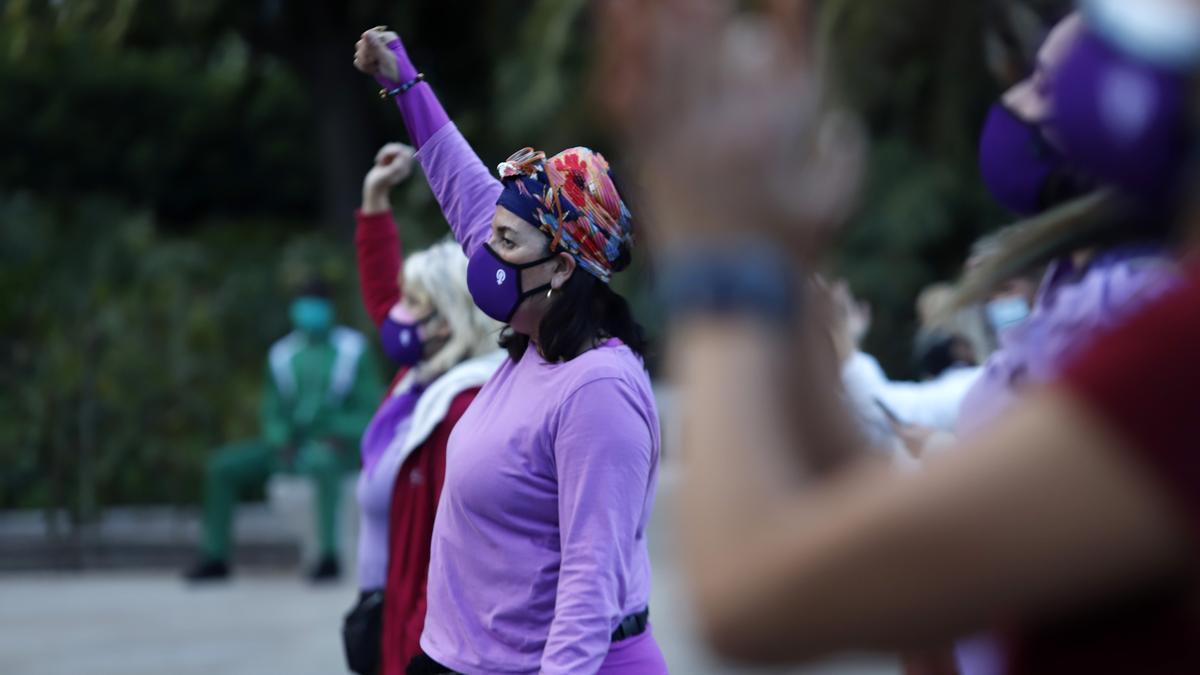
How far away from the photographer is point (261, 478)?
10969mm

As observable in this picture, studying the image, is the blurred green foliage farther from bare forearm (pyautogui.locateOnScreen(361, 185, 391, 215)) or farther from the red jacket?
the red jacket

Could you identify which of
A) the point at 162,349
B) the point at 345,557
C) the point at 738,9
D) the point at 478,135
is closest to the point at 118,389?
the point at 162,349

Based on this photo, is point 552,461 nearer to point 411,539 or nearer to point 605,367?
point 605,367

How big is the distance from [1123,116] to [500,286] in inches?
86.4

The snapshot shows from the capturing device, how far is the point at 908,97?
13.3 m

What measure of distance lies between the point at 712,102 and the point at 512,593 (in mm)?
2096

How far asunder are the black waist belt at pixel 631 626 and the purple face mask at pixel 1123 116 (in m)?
2.06

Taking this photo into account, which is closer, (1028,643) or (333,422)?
(1028,643)

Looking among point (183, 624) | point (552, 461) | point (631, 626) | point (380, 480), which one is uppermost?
point (380, 480)

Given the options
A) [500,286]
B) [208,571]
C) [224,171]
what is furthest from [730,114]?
[224,171]

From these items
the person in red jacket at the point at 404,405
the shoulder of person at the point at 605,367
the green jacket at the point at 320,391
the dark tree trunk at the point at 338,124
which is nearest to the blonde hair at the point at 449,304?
the person in red jacket at the point at 404,405

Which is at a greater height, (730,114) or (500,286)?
(500,286)

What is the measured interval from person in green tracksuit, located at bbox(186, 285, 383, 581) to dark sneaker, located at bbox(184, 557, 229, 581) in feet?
1.35

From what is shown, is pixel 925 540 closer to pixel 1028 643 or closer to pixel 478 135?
pixel 1028 643
